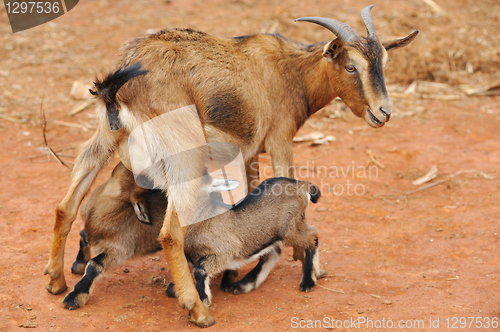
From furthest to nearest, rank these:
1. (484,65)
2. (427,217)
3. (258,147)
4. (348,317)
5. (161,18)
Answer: (161,18), (484,65), (427,217), (258,147), (348,317)

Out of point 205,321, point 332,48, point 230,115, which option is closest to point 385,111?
point 332,48

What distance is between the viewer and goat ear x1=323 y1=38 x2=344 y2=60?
4.56m

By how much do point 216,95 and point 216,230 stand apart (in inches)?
48.1

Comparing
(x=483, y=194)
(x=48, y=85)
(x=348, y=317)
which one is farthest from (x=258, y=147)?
(x=48, y=85)

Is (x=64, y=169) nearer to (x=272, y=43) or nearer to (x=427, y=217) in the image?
(x=272, y=43)

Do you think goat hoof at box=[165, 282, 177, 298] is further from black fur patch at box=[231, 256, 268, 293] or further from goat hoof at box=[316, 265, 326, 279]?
goat hoof at box=[316, 265, 326, 279]

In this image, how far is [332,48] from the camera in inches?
183

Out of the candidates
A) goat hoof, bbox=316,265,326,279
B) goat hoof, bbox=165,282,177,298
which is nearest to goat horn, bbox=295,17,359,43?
goat hoof, bbox=316,265,326,279

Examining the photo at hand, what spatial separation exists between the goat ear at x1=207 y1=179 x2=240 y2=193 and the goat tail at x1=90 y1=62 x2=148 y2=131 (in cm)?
102

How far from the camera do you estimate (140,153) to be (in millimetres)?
4199

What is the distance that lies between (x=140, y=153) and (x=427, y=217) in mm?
3764

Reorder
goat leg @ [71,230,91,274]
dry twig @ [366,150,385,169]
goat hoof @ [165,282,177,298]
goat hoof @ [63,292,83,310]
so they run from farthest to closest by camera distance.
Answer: dry twig @ [366,150,385,169], goat leg @ [71,230,91,274], goat hoof @ [165,282,177,298], goat hoof @ [63,292,83,310]

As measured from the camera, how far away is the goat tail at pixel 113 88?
3.83 meters

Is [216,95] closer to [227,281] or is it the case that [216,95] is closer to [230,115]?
[230,115]
